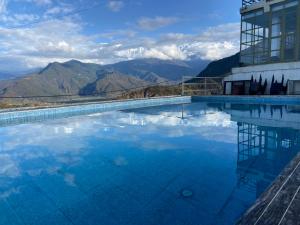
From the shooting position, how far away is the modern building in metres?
10.7

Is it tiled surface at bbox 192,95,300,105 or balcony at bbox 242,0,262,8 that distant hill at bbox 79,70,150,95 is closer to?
balcony at bbox 242,0,262,8

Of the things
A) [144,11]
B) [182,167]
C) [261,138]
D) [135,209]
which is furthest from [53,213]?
[144,11]

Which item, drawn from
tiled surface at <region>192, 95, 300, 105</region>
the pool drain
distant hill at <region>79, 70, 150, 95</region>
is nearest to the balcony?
tiled surface at <region>192, 95, 300, 105</region>

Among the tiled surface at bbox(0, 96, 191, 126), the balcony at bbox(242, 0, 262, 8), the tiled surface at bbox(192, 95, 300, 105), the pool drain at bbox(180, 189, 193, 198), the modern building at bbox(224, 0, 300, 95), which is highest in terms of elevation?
the balcony at bbox(242, 0, 262, 8)

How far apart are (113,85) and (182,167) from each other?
130m

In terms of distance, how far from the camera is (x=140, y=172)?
3213mm

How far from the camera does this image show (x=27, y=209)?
2328mm

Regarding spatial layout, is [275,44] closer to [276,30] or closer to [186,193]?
[276,30]

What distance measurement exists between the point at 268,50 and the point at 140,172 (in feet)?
35.6

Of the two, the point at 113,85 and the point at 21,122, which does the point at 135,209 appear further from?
the point at 113,85

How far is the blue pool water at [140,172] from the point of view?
2.23 metres

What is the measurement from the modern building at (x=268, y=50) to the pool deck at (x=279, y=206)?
978 cm

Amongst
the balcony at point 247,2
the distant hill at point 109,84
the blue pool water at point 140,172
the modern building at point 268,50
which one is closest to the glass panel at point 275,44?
the modern building at point 268,50

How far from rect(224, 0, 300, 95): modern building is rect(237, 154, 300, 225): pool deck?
9.78 metres
